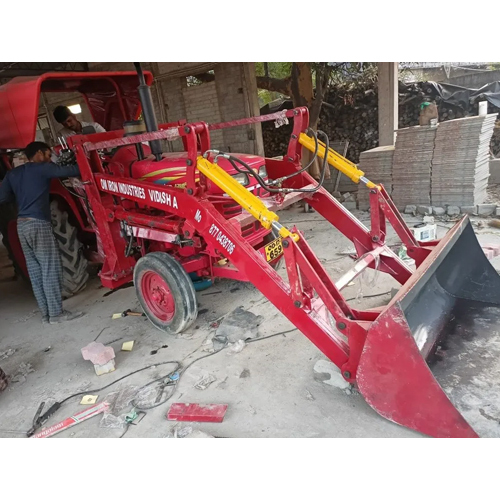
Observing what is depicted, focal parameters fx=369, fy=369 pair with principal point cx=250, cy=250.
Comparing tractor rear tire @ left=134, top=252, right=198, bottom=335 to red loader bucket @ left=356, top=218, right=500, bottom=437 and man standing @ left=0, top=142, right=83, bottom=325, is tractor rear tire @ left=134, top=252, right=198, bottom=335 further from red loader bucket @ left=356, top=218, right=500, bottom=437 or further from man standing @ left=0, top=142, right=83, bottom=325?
red loader bucket @ left=356, top=218, right=500, bottom=437

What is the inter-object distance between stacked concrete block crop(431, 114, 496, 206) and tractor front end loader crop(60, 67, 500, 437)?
2646mm

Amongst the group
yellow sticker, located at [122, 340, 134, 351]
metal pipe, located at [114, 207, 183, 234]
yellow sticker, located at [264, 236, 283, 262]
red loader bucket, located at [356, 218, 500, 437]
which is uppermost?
metal pipe, located at [114, 207, 183, 234]

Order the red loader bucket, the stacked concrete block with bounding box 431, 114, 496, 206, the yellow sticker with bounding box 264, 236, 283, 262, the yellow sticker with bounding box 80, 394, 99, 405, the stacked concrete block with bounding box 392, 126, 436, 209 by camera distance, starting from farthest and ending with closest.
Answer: the stacked concrete block with bounding box 392, 126, 436, 209 < the stacked concrete block with bounding box 431, 114, 496, 206 < the yellow sticker with bounding box 264, 236, 283, 262 < the yellow sticker with bounding box 80, 394, 99, 405 < the red loader bucket

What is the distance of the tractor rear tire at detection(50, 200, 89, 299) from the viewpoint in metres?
3.84

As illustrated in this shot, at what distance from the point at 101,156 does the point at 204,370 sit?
2.20m

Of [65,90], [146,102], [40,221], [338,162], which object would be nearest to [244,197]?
[338,162]

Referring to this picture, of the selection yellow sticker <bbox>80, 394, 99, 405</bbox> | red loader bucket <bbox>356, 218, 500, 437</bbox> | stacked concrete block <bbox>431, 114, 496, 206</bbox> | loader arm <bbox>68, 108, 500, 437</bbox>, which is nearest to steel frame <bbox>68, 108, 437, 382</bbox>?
loader arm <bbox>68, 108, 500, 437</bbox>

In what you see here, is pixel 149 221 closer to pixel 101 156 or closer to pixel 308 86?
pixel 101 156

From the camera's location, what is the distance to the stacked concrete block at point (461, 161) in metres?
4.78

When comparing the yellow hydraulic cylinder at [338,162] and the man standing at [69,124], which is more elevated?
the man standing at [69,124]

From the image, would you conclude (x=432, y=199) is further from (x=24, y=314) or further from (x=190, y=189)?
(x=24, y=314)

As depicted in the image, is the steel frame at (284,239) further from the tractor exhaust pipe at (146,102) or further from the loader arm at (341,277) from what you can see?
the tractor exhaust pipe at (146,102)

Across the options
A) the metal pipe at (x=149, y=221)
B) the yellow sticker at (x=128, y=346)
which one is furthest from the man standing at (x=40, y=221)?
the yellow sticker at (x=128, y=346)

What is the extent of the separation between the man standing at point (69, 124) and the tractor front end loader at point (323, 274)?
1.97ft
